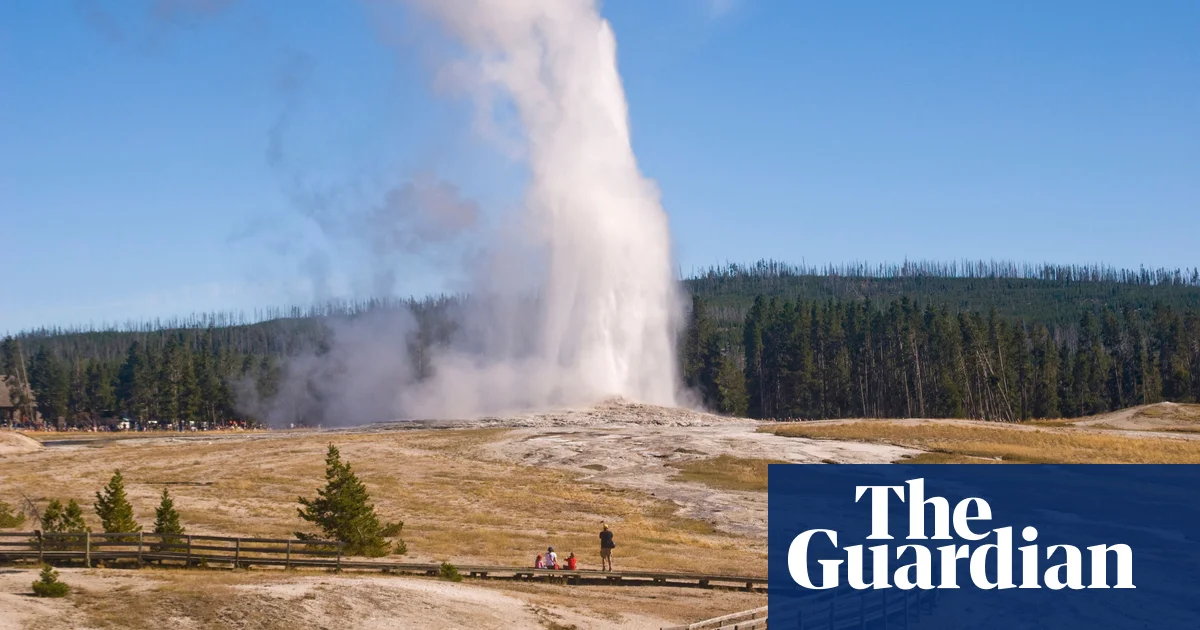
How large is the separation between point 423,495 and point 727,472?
17474mm

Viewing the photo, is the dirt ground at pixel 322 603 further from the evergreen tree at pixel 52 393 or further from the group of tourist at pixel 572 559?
the evergreen tree at pixel 52 393

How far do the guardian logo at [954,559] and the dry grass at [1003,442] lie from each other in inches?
916

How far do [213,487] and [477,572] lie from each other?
29.1 m

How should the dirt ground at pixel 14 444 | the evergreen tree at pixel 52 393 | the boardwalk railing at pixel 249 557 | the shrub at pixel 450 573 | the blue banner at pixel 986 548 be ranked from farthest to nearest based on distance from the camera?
→ the evergreen tree at pixel 52 393
the dirt ground at pixel 14 444
the shrub at pixel 450 573
the boardwalk railing at pixel 249 557
the blue banner at pixel 986 548

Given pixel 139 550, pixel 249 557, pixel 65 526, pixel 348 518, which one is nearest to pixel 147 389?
pixel 65 526

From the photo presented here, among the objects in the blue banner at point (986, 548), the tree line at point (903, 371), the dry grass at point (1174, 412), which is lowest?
the blue banner at point (986, 548)

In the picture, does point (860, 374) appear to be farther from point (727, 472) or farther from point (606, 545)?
point (606, 545)

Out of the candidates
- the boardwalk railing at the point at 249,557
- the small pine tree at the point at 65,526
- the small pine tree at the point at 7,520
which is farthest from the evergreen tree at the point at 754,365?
the small pine tree at the point at 65,526

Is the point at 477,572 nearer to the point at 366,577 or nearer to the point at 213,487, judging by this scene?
the point at 366,577

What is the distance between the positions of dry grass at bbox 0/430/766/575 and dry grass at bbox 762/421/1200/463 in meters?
24.0

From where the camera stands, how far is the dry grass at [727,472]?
6269 centimetres

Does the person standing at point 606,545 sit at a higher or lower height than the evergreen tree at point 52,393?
lower

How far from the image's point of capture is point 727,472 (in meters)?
66.9

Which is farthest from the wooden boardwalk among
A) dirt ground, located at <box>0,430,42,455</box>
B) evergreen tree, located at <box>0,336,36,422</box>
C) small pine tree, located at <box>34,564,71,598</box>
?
evergreen tree, located at <box>0,336,36,422</box>
